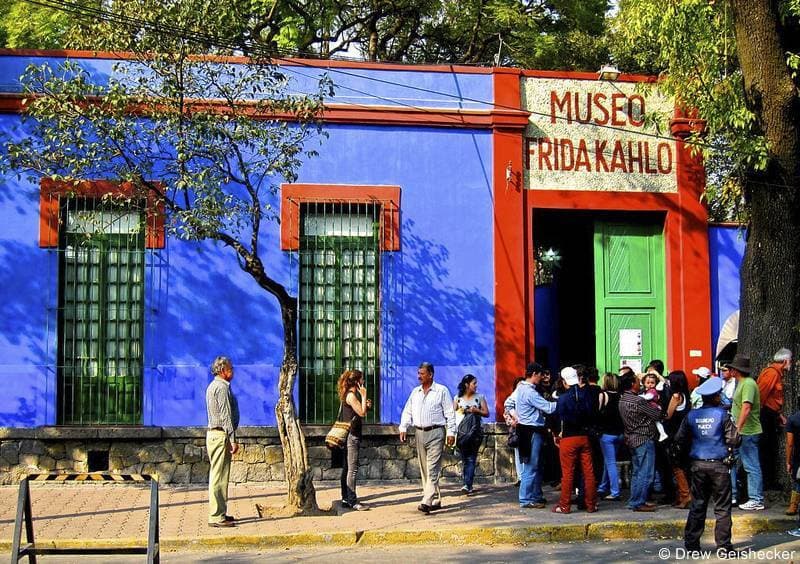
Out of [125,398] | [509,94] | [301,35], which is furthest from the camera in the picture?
[301,35]

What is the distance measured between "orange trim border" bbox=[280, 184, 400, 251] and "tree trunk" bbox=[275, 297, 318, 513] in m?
2.64

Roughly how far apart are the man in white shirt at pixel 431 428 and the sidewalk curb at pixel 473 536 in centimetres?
111

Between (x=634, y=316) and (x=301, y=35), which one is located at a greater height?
(x=301, y=35)

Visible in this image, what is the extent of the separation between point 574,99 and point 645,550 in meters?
7.54

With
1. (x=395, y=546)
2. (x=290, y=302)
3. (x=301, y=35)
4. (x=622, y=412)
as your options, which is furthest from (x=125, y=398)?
(x=301, y=35)

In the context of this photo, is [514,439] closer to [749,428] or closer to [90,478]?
[749,428]

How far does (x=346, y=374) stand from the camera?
12000 millimetres

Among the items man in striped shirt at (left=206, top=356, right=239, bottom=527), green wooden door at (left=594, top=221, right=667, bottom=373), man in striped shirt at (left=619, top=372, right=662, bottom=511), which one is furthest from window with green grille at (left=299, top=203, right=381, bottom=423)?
man in striped shirt at (left=619, top=372, right=662, bottom=511)

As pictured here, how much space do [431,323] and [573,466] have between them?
11.8 feet

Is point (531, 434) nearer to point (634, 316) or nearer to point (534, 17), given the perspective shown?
point (634, 316)

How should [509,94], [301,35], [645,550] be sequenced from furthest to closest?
[301,35]
[509,94]
[645,550]

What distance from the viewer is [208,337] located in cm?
1390

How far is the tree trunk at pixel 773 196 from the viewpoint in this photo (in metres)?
11.9

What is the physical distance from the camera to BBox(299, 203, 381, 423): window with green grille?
1416 centimetres
